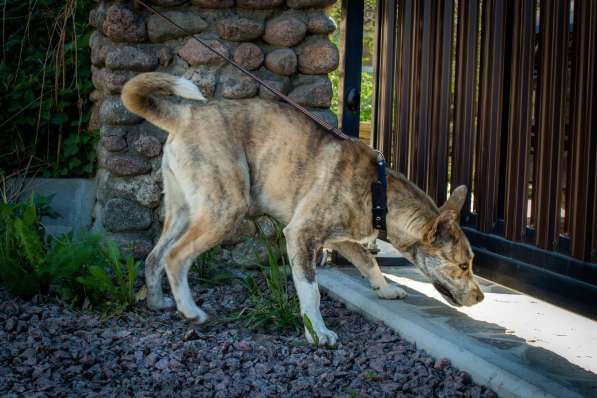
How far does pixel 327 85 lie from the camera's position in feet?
17.4

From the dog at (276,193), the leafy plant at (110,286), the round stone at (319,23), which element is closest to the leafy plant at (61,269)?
the leafy plant at (110,286)

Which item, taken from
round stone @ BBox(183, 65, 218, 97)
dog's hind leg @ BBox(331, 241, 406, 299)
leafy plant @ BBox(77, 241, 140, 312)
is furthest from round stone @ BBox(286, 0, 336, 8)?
leafy plant @ BBox(77, 241, 140, 312)

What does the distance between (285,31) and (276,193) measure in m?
1.35

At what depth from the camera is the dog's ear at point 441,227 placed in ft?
13.3

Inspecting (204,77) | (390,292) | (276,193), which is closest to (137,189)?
(204,77)

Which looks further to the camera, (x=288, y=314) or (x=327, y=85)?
(x=327, y=85)

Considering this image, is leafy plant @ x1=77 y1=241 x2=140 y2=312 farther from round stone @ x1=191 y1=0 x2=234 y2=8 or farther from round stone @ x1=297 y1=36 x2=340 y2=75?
round stone @ x1=297 y1=36 x2=340 y2=75

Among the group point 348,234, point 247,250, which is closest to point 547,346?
point 348,234

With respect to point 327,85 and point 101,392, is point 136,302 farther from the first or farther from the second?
point 327,85

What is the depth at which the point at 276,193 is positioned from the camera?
4.43 meters

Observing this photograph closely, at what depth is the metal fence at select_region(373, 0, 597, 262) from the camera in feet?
12.3

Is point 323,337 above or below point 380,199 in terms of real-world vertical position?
→ below

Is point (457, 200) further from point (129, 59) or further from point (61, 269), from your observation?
point (129, 59)

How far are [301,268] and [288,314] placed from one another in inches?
10.7
